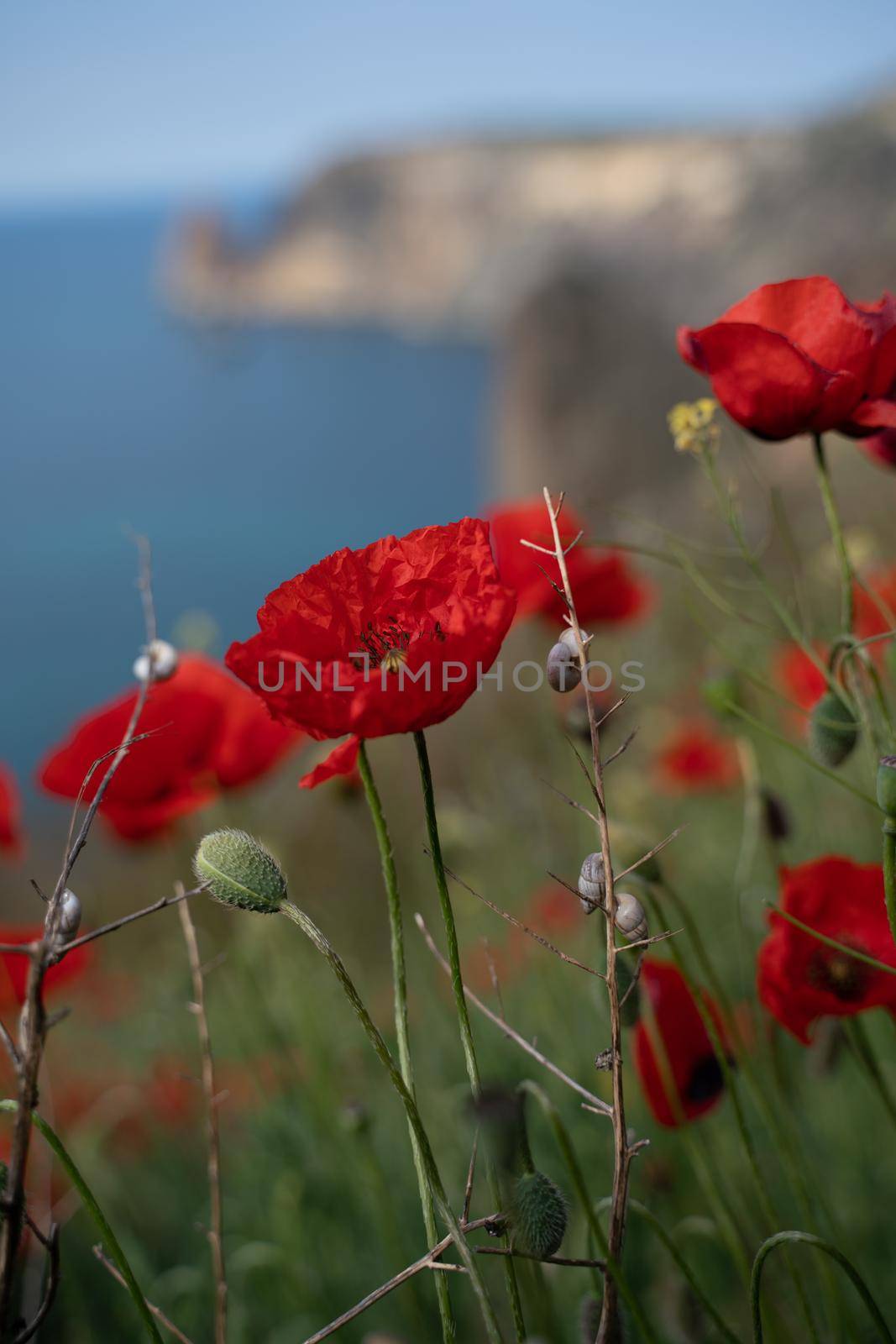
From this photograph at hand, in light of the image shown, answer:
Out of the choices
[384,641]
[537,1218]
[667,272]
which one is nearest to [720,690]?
[384,641]

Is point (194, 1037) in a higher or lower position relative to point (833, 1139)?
higher

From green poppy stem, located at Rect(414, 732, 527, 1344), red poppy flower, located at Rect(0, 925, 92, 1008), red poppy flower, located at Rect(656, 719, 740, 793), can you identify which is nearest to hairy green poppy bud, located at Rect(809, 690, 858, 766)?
green poppy stem, located at Rect(414, 732, 527, 1344)

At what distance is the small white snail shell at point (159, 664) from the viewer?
18.9 inches

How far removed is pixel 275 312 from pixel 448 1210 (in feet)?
97.7

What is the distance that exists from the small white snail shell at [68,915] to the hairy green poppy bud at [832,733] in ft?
1.17

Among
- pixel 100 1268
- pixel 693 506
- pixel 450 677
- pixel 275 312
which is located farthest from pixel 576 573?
pixel 275 312

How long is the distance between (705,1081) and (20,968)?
56cm

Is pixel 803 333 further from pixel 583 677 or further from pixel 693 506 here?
pixel 693 506

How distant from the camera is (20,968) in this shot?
90 cm

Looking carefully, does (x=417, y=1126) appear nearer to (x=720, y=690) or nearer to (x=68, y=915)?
(x=68, y=915)

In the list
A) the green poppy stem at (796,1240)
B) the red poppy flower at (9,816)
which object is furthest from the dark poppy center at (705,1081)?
the red poppy flower at (9,816)

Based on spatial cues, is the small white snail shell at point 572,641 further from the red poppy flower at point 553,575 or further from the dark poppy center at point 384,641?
the red poppy flower at point 553,575

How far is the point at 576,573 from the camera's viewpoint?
993mm

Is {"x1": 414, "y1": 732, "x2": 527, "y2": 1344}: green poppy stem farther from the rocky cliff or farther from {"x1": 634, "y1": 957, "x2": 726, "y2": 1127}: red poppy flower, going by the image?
the rocky cliff
